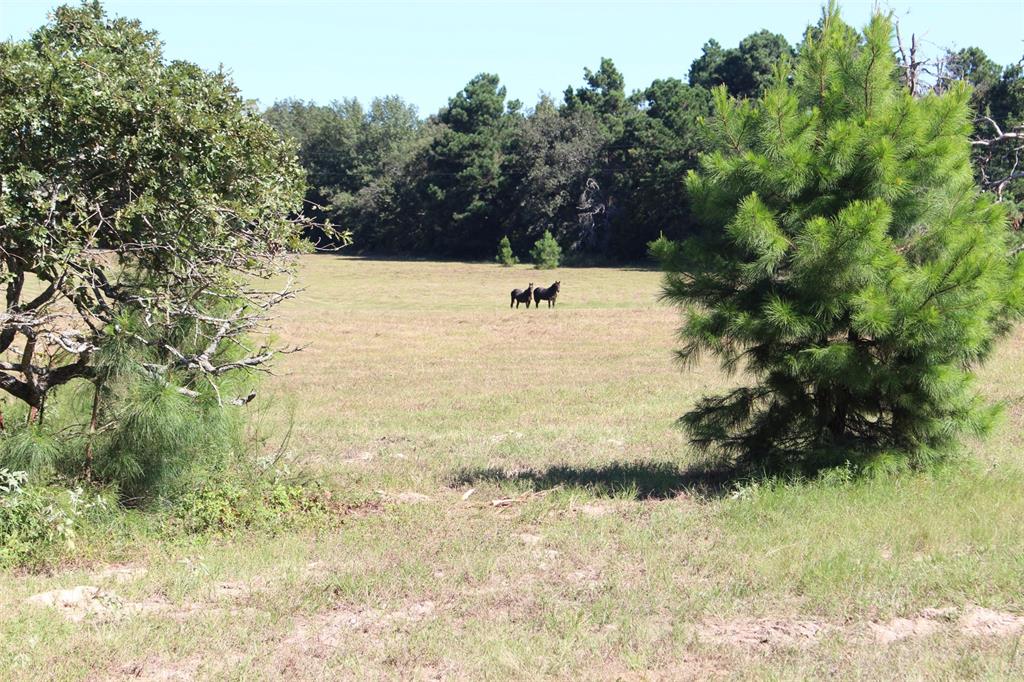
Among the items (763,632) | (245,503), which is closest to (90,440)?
(245,503)

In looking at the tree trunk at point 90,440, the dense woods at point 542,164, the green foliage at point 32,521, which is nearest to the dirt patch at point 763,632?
the green foliage at point 32,521

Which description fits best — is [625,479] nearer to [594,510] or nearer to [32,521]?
[594,510]

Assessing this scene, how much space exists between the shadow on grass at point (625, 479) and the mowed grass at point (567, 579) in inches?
1.8

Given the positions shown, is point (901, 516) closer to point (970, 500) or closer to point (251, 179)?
point (970, 500)

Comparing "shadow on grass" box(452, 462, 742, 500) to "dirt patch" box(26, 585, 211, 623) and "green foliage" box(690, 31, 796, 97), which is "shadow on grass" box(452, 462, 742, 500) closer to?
"dirt patch" box(26, 585, 211, 623)

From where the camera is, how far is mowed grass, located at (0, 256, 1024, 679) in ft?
16.5

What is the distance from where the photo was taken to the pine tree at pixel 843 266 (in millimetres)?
7953

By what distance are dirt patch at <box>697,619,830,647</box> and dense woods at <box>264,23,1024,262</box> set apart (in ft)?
163

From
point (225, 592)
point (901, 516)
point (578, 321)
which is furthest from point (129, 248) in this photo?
point (578, 321)

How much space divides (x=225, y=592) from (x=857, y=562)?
13.2 ft

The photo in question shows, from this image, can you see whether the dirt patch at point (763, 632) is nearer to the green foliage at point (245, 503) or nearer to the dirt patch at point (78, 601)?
the dirt patch at point (78, 601)

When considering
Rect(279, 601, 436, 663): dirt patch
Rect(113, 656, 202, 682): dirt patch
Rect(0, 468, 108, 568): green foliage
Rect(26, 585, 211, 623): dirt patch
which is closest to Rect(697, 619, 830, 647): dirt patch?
Rect(279, 601, 436, 663): dirt patch

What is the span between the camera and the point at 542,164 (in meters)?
66.8

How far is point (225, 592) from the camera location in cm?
607
